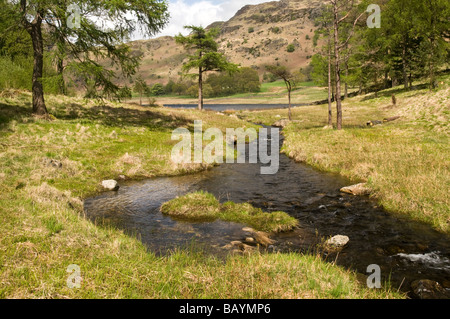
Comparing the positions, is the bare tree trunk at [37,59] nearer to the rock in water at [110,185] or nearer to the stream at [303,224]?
the rock in water at [110,185]

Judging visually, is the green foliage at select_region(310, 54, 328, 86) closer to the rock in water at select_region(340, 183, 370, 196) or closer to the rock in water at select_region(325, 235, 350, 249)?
the rock in water at select_region(340, 183, 370, 196)

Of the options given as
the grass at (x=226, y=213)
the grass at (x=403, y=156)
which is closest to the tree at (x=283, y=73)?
the grass at (x=403, y=156)

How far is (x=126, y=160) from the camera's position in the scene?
1706cm

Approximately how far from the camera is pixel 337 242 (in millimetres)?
8305

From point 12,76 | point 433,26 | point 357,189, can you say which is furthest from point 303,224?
point 433,26

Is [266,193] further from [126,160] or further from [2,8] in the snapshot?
[2,8]

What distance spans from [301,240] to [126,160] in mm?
12179

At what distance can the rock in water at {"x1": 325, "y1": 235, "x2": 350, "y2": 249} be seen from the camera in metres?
8.24

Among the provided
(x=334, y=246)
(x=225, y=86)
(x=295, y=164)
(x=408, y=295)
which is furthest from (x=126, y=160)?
(x=225, y=86)

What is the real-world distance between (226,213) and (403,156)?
11.3m

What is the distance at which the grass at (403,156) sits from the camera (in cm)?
1063

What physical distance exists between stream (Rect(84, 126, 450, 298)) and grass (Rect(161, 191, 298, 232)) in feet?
1.23

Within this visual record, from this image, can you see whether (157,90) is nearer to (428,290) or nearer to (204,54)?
(204,54)

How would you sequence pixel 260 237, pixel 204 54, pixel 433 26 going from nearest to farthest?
pixel 260 237
pixel 433 26
pixel 204 54
